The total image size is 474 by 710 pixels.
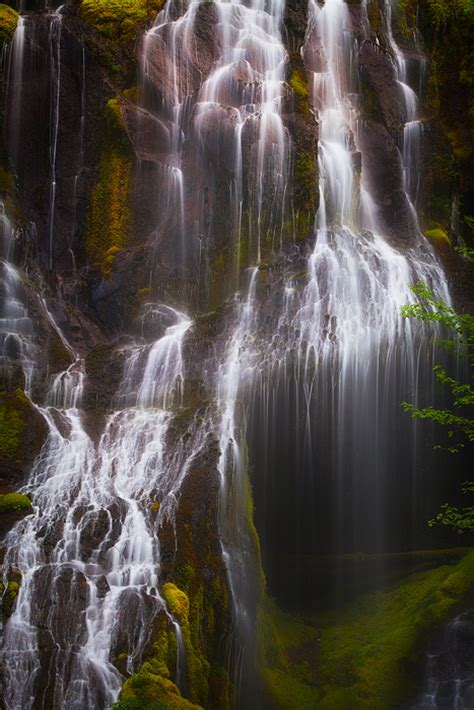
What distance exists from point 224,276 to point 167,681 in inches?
449

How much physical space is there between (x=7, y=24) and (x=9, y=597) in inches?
718

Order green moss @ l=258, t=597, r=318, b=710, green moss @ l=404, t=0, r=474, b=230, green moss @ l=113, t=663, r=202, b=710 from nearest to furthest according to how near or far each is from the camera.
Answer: green moss @ l=113, t=663, r=202, b=710, green moss @ l=258, t=597, r=318, b=710, green moss @ l=404, t=0, r=474, b=230

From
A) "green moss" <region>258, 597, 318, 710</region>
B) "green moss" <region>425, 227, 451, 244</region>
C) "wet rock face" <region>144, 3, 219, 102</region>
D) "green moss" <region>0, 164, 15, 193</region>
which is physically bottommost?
"green moss" <region>258, 597, 318, 710</region>

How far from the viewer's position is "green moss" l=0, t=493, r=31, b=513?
1160 centimetres

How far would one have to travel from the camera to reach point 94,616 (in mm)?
10141

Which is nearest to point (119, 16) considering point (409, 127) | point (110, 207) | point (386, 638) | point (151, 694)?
point (110, 207)

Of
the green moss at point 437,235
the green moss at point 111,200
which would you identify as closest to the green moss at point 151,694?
the green moss at point 111,200

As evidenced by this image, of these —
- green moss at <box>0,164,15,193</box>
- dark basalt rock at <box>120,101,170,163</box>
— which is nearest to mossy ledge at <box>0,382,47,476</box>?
green moss at <box>0,164,15,193</box>

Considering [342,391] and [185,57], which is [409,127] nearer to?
[185,57]

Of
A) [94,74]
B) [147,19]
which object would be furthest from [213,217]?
[147,19]

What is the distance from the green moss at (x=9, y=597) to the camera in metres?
9.86

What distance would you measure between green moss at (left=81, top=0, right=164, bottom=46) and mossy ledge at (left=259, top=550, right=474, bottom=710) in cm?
1783

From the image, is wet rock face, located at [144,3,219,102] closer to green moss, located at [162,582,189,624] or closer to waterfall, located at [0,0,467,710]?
waterfall, located at [0,0,467,710]

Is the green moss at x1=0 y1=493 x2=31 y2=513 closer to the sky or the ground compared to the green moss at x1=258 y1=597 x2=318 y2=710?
closer to the sky
